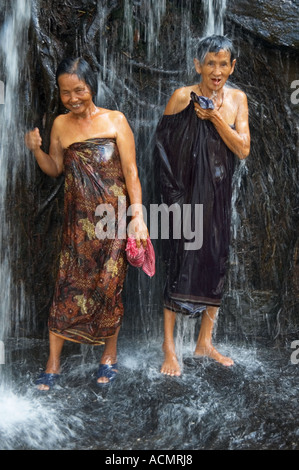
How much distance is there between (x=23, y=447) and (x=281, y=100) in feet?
9.78

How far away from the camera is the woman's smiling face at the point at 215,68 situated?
3.42 meters

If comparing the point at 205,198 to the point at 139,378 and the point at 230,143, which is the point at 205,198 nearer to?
the point at 230,143

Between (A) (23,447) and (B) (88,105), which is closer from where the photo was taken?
(A) (23,447)

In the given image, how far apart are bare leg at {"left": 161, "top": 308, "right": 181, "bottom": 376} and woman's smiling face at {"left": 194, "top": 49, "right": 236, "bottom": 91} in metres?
1.47

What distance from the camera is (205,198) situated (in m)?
3.61

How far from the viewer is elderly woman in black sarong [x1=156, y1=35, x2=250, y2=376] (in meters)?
3.49

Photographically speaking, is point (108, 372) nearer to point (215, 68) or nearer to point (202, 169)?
point (202, 169)

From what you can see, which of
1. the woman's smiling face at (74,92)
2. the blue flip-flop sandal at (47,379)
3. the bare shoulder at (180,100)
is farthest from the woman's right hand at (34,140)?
the blue flip-flop sandal at (47,379)

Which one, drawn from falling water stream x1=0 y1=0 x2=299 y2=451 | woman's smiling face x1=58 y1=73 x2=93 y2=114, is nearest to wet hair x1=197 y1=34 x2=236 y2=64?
woman's smiling face x1=58 y1=73 x2=93 y2=114

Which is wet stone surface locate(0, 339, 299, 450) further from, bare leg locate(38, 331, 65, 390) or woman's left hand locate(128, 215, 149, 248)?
woman's left hand locate(128, 215, 149, 248)

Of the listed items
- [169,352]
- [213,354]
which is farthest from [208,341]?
[169,352]

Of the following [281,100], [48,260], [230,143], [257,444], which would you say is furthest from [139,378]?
[281,100]

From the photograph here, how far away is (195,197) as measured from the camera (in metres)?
3.61

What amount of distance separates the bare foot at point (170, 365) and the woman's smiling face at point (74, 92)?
1641mm
